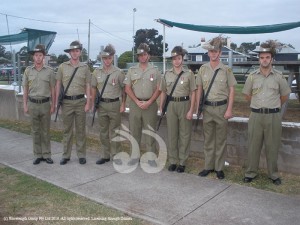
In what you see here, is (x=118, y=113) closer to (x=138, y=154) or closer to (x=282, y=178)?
(x=138, y=154)

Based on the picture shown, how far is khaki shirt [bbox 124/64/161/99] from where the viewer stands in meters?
5.46

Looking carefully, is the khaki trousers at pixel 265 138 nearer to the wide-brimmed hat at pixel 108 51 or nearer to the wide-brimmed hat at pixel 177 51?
the wide-brimmed hat at pixel 177 51

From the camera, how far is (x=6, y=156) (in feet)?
21.7

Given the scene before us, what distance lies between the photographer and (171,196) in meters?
4.49

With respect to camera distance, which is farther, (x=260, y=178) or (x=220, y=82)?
(x=260, y=178)

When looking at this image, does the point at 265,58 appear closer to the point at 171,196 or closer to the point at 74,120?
the point at 171,196

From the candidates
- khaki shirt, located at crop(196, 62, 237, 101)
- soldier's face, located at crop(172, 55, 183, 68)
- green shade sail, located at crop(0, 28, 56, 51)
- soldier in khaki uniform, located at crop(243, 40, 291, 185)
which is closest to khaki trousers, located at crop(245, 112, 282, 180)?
soldier in khaki uniform, located at crop(243, 40, 291, 185)

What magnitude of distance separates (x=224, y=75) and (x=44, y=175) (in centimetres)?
297

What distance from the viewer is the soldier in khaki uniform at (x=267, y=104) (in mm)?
4637

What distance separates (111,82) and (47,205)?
2198 millimetres

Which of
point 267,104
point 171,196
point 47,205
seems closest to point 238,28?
point 267,104

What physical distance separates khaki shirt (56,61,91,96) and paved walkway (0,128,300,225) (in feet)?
3.97

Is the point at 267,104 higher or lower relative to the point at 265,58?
lower

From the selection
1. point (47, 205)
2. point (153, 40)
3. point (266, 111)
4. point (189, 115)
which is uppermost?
point (153, 40)
